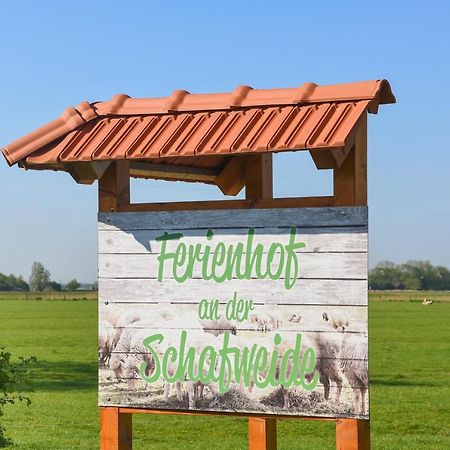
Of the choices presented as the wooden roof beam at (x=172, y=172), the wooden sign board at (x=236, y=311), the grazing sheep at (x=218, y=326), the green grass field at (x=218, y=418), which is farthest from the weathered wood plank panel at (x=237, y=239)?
the green grass field at (x=218, y=418)

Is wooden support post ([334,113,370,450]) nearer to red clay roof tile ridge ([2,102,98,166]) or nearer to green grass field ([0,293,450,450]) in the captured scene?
red clay roof tile ridge ([2,102,98,166])

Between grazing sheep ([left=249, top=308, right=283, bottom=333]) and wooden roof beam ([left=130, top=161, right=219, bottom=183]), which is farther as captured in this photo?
wooden roof beam ([left=130, top=161, right=219, bottom=183])

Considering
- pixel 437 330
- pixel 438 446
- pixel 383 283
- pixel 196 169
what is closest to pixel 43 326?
pixel 437 330

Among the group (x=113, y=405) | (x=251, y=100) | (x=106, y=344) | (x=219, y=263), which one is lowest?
(x=113, y=405)

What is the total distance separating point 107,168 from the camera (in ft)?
28.6

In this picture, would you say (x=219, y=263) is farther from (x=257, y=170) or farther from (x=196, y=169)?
(x=196, y=169)

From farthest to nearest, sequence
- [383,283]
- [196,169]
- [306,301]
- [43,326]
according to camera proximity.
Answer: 1. [383,283]
2. [43,326]
3. [196,169]
4. [306,301]

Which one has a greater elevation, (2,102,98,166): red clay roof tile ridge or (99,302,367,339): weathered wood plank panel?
(2,102,98,166): red clay roof tile ridge

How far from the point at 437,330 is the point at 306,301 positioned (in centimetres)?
4566

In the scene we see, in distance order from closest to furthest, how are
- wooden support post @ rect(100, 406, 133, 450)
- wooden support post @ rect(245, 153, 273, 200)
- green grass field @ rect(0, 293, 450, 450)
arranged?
wooden support post @ rect(100, 406, 133, 450) < wooden support post @ rect(245, 153, 273, 200) < green grass field @ rect(0, 293, 450, 450)

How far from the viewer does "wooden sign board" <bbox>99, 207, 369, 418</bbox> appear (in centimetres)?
770

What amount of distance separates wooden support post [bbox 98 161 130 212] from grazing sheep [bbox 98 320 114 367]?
3.31ft

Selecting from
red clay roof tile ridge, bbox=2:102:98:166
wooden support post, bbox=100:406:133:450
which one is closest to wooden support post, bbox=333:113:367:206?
red clay roof tile ridge, bbox=2:102:98:166

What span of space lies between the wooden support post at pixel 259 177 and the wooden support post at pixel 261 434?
2.02 meters
